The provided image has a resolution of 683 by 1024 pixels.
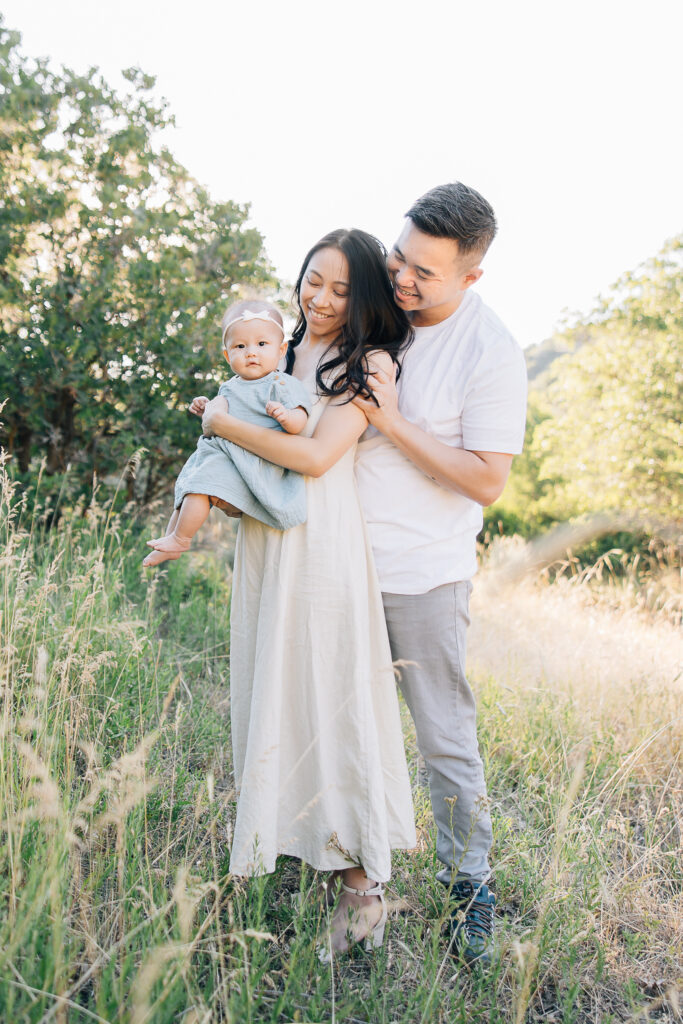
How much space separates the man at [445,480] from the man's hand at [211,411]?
15.9 inches

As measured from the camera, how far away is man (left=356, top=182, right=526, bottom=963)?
6.56 feet

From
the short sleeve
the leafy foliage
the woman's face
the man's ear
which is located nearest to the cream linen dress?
the woman's face

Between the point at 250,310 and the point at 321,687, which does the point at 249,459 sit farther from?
the point at 321,687

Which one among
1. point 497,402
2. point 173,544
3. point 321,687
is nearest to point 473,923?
point 321,687

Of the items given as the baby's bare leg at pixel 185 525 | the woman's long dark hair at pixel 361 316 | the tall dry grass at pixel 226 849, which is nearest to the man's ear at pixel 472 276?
the woman's long dark hair at pixel 361 316

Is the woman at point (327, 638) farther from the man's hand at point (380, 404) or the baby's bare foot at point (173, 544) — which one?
the baby's bare foot at point (173, 544)

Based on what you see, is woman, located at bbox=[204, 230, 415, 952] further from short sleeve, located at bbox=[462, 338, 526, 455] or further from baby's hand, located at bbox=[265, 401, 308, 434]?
short sleeve, located at bbox=[462, 338, 526, 455]

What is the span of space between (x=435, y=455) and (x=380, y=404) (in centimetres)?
20

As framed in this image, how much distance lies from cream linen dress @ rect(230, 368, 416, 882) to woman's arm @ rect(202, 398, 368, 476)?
0.10 meters

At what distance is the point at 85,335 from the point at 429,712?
3.35 meters

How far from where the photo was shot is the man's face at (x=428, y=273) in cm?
204

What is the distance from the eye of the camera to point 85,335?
4426 mm

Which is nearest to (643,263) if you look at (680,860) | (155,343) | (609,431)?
(609,431)

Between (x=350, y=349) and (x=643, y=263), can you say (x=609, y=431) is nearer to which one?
(x=643, y=263)
